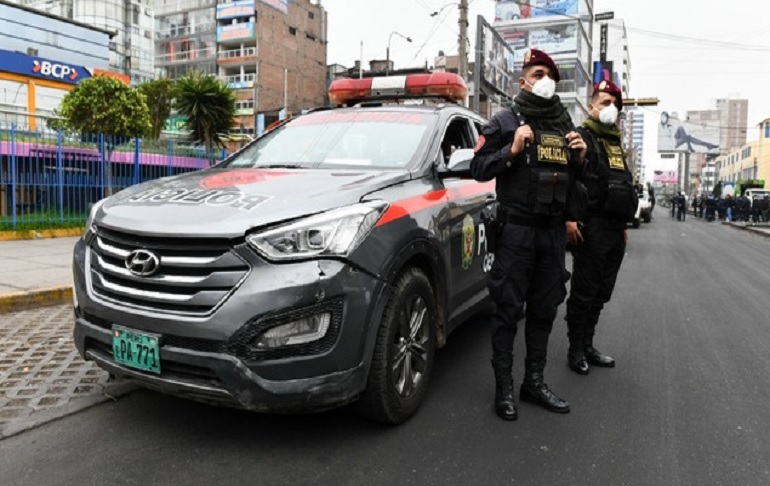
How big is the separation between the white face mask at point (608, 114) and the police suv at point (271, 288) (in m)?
1.46

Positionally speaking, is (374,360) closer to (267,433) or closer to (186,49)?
(267,433)

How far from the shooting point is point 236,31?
58281 millimetres

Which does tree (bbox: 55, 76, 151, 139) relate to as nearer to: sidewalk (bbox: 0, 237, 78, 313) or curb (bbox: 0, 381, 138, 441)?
sidewalk (bbox: 0, 237, 78, 313)

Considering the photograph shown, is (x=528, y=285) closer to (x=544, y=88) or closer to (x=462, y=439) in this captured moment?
(x=462, y=439)

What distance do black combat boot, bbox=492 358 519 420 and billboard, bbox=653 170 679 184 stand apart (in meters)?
117

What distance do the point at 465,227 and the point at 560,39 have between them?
7648cm

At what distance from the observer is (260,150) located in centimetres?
407

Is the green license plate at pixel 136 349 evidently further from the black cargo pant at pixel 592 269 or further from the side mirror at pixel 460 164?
the black cargo pant at pixel 592 269

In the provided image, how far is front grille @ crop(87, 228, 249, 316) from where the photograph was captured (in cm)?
246

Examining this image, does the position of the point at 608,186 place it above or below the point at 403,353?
above

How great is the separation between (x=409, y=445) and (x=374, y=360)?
48 centimetres

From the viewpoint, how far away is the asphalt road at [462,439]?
2.60 meters

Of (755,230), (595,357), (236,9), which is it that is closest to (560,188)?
(595,357)

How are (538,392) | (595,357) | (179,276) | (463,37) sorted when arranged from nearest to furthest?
(179,276) < (538,392) < (595,357) < (463,37)
